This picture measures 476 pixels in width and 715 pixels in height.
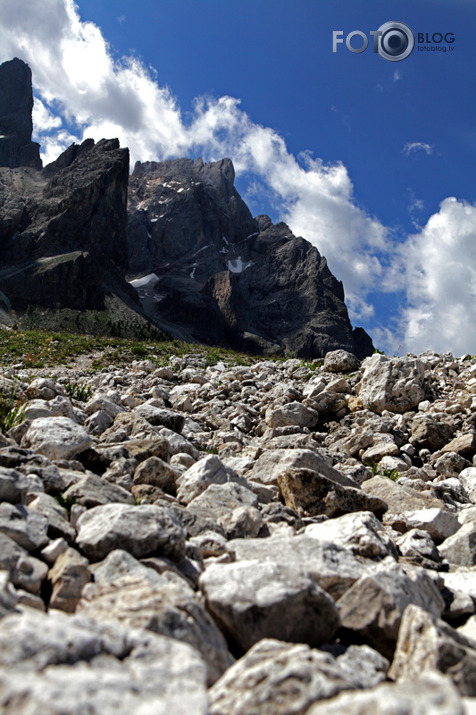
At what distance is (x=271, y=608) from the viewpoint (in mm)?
2447

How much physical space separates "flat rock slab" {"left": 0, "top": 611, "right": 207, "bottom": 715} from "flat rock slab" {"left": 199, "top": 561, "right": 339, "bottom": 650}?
2.00ft

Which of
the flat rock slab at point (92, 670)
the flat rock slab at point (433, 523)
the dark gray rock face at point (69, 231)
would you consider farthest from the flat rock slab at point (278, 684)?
the dark gray rock face at point (69, 231)

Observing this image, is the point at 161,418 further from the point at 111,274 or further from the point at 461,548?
the point at 111,274

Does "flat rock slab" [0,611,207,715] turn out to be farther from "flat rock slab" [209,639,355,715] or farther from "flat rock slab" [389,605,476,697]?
"flat rock slab" [389,605,476,697]

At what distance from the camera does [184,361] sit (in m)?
20.7

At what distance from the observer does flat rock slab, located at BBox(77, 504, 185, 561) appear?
118 inches

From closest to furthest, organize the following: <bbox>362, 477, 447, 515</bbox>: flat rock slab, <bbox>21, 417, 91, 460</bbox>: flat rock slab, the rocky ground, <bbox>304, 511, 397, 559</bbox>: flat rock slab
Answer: the rocky ground
<bbox>304, 511, 397, 559</bbox>: flat rock slab
<bbox>21, 417, 91, 460</bbox>: flat rock slab
<bbox>362, 477, 447, 515</bbox>: flat rock slab

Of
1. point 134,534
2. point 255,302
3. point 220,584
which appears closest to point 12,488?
point 134,534

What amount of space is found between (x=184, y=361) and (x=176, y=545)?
17.7 metres

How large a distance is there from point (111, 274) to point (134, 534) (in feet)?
414

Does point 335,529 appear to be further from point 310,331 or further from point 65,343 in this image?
point 310,331

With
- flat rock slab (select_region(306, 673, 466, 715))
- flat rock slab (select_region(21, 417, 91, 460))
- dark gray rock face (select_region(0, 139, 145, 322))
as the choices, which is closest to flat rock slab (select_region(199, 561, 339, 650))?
flat rock slab (select_region(306, 673, 466, 715))

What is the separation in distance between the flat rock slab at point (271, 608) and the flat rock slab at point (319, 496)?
2411 mm

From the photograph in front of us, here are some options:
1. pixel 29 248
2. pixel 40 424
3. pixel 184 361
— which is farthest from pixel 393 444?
pixel 29 248
